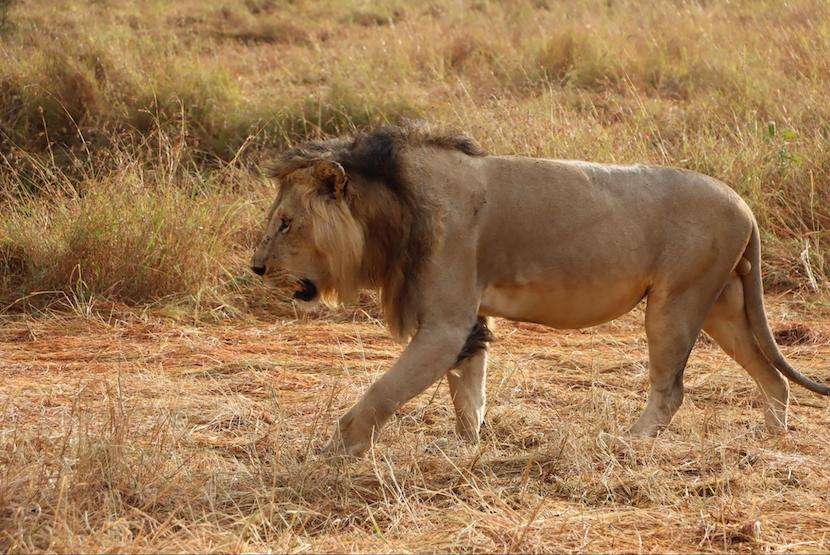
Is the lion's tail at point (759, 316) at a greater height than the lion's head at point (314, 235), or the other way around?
the lion's head at point (314, 235)

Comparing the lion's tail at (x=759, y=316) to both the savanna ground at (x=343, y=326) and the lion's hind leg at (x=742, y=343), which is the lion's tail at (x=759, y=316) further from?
the savanna ground at (x=343, y=326)

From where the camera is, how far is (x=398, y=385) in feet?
13.1

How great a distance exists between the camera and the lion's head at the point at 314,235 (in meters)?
Result: 4.14

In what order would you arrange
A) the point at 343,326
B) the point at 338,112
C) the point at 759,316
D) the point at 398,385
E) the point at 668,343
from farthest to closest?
the point at 338,112 → the point at 343,326 → the point at 759,316 → the point at 668,343 → the point at 398,385

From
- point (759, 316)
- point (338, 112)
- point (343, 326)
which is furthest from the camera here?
point (338, 112)

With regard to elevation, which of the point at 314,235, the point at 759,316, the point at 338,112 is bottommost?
the point at 338,112

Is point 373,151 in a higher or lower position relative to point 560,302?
higher

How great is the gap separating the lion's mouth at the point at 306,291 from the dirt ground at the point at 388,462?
401mm

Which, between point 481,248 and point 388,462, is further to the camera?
point 481,248

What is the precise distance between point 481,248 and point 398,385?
60 centimetres

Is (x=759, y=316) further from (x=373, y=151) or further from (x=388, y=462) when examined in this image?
(x=388, y=462)

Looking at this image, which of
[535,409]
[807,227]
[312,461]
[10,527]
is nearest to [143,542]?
[10,527]

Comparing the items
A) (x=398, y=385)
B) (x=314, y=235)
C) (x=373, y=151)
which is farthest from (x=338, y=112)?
(x=398, y=385)

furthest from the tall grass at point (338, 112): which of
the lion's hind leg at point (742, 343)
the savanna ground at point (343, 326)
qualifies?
the lion's hind leg at point (742, 343)
